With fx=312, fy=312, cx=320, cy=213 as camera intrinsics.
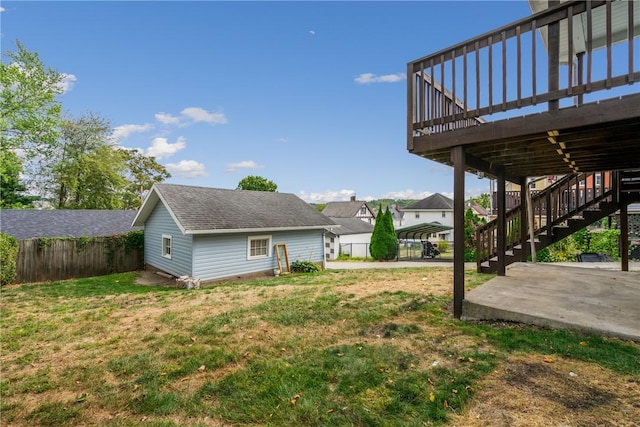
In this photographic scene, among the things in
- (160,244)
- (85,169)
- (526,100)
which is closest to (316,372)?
(526,100)

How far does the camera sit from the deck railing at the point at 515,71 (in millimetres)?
3074

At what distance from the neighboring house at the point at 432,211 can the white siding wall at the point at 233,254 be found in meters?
25.2

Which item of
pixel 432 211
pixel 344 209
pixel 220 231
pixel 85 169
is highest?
pixel 85 169

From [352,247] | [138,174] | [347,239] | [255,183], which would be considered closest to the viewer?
[352,247]

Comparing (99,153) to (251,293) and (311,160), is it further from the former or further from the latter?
(251,293)

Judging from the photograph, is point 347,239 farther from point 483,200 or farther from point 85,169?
point 483,200

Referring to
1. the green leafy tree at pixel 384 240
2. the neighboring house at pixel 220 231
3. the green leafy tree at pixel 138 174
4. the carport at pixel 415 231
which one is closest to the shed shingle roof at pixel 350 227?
the carport at pixel 415 231

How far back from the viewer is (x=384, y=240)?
2142 centimetres

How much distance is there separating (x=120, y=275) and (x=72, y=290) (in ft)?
11.4

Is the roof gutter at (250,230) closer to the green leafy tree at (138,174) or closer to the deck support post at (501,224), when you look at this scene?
the deck support post at (501,224)

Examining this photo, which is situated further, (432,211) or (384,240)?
(432,211)

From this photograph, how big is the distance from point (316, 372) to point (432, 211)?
36533mm

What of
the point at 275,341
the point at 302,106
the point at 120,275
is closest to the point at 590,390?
the point at 275,341

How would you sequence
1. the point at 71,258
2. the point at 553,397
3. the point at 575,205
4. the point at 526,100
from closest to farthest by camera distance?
the point at 553,397
the point at 526,100
the point at 575,205
the point at 71,258
